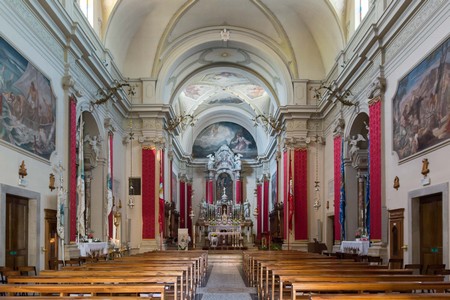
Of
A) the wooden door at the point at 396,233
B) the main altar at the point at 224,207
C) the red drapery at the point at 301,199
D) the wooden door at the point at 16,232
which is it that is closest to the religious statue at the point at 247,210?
the main altar at the point at 224,207

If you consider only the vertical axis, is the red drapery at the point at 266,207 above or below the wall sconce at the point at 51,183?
below

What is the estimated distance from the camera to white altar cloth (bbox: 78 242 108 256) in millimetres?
15214

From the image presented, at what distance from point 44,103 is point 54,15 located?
2.04 metres

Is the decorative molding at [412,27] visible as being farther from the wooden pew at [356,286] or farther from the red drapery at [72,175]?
the red drapery at [72,175]

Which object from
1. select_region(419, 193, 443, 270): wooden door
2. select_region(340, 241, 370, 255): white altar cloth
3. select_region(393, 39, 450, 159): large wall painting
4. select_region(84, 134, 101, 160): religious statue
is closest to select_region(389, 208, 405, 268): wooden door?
select_region(419, 193, 443, 270): wooden door

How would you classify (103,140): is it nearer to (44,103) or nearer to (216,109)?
(44,103)

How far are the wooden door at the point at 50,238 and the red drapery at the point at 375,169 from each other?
25.6 ft

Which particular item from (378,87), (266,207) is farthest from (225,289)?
(266,207)

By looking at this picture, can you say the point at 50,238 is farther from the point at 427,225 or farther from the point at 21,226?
the point at 427,225

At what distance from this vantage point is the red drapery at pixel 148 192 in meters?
23.7

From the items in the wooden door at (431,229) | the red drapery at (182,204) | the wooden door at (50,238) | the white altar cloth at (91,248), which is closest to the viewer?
the wooden door at (431,229)

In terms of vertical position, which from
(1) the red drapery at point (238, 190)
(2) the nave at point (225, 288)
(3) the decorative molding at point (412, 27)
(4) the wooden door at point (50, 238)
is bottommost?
(2) the nave at point (225, 288)

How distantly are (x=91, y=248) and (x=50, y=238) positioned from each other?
7.68 feet

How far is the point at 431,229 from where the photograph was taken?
1254 centimetres
